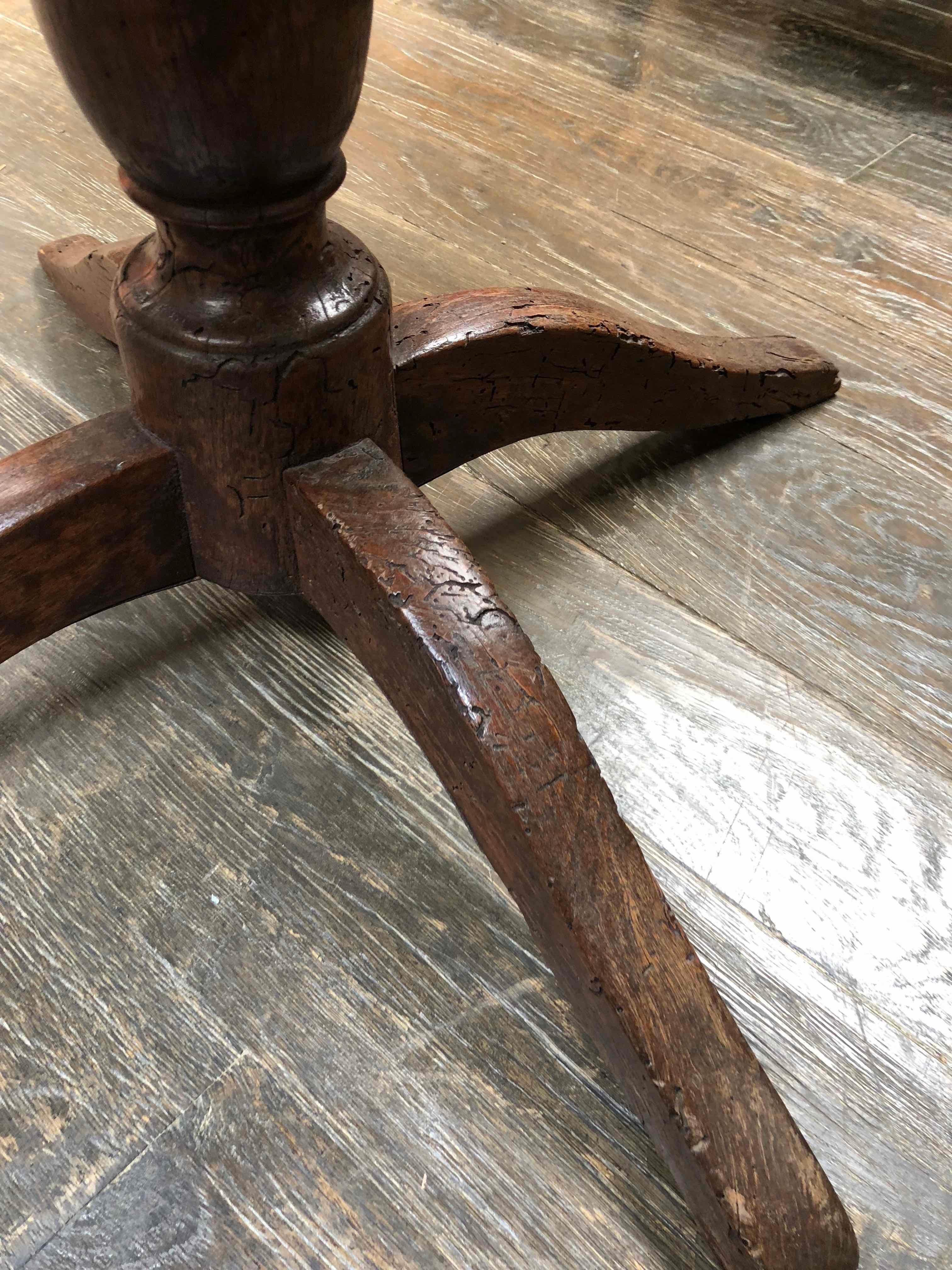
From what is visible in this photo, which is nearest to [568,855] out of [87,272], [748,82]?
[87,272]

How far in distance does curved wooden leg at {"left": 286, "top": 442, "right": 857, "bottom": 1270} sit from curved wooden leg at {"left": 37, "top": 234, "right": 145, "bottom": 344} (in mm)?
382

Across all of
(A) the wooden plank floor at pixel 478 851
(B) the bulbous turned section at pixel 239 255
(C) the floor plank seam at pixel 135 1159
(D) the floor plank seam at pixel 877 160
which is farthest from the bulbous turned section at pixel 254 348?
(D) the floor plank seam at pixel 877 160

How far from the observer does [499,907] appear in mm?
632

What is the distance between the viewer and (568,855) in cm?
51

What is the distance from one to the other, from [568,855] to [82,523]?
32 centimetres

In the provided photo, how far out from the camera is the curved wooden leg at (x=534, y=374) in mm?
695

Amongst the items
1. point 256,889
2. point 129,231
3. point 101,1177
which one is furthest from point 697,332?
point 101,1177

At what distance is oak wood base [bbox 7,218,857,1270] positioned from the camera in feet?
1.58

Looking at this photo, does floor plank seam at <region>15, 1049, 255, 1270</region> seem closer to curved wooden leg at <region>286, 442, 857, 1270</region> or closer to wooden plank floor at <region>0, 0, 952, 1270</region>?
wooden plank floor at <region>0, 0, 952, 1270</region>

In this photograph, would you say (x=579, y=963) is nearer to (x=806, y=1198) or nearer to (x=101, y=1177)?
(x=806, y=1198)

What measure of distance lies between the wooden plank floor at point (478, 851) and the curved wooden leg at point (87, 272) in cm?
3

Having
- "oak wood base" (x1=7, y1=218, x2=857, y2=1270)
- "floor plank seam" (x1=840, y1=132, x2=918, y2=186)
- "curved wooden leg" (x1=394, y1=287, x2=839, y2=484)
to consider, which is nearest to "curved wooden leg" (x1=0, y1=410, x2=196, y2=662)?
"oak wood base" (x1=7, y1=218, x2=857, y2=1270)

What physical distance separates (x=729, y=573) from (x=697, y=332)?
0.31 meters

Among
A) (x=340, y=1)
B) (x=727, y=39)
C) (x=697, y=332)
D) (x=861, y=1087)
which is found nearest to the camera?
(x=340, y=1)
